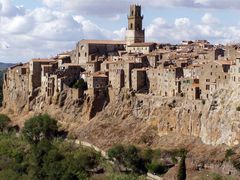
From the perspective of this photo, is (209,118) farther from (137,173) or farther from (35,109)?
(35,109)

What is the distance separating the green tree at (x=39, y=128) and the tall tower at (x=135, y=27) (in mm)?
24203

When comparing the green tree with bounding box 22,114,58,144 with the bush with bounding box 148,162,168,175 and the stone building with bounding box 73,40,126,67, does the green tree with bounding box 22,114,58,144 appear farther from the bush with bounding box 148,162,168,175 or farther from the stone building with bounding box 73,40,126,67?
the bush with bounding box 148,162,168,175

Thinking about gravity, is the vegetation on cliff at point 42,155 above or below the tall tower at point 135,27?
below

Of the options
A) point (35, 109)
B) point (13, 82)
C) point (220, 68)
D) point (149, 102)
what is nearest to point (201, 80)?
point (220, 68)

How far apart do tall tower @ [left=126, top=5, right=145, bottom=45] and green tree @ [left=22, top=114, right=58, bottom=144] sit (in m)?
24.2

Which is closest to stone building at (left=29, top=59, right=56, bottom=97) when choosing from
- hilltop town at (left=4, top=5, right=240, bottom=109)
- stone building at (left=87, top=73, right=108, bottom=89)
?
hilltop town at (left=4, top=5, right=240, bottom=109)

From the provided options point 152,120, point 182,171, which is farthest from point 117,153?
point 182,171

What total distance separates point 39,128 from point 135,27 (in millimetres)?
27794

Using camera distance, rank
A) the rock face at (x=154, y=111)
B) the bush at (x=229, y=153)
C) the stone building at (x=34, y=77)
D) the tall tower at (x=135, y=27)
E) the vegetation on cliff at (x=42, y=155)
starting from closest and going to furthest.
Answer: the bush at (x=229, y=153), the rock face at (x=154, y=111), the vegetation on cliff at (x=42, y=155), the stone building at (x=34, y=77), the tall tower at (x=135, y=27)

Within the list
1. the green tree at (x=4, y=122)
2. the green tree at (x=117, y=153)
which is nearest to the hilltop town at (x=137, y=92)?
the green tree at (x=4, y=122)

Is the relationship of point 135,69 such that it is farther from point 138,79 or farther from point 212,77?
point 212,77

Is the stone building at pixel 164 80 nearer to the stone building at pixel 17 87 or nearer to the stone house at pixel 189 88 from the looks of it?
the stone house at pixel 189 88

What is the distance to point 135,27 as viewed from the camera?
107m

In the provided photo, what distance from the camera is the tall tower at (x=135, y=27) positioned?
10675 centimetres
